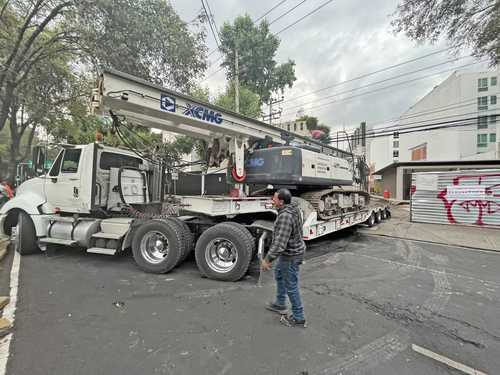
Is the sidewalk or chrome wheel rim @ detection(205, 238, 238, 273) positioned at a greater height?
chrome wheel rim @ detection(205, 238, 238, 273)

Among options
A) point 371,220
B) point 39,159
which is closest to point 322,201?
point 371,220

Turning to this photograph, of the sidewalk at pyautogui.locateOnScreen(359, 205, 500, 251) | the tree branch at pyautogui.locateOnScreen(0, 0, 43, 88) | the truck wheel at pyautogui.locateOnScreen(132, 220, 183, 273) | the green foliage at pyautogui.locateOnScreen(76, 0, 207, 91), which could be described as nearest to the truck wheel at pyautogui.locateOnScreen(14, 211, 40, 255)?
the truck wheel at pyautogui.locateOnScreen(132, 220, 183, 273)

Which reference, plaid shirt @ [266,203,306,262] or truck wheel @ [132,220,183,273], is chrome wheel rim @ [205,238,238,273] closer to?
truck wheel @ [132,220,183,273]

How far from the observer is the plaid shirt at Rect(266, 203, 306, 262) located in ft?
9.25

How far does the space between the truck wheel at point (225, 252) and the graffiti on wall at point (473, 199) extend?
11074mm

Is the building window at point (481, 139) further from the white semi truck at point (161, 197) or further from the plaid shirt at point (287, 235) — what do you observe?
the plaid shirt at point (287, 235)

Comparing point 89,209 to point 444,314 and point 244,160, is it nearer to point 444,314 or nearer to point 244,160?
point 244,160

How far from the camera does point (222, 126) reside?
189 inches

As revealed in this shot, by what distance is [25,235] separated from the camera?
5453mm

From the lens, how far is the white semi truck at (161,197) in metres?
4.23

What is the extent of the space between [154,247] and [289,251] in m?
3.10

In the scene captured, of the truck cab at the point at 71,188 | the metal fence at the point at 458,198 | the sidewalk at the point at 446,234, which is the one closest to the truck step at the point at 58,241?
the truck cab at the point at 71,188

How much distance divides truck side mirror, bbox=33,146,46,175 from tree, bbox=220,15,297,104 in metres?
21.3

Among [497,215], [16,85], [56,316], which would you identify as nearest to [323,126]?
[497,215]
